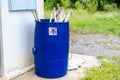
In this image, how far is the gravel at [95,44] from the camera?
16.9ft

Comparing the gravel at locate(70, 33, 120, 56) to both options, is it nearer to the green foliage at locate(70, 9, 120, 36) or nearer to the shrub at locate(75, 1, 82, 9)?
the green foliage at locate(70, 9, 120, 36)

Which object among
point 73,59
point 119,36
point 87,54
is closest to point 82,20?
point 119,36

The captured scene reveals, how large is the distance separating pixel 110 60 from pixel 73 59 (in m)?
0.70

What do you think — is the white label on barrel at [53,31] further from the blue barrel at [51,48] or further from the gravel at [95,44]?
the gravel at [95,44]

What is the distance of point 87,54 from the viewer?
4.95 metres

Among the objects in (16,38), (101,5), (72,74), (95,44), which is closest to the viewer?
(16,38)

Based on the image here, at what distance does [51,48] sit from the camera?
3.40m

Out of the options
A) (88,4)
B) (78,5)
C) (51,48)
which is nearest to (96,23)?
(88,4)

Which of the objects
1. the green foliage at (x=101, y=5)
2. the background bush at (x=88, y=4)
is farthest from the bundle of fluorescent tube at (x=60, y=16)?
the green foliage at (x=101, y=5)

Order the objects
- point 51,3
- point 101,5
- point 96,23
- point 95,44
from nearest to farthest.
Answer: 1. point 95,44
2. point 96,23
3. point 101,5
4. point 51,3

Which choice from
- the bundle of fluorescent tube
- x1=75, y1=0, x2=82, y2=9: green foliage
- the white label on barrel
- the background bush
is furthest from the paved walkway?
x1=75, y1=0, x2=82, y2=9: green foliage

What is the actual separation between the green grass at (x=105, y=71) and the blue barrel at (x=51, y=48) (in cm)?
43

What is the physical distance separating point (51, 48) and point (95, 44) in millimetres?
2655

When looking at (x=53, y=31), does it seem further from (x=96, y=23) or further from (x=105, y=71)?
(x=96, y=23)
